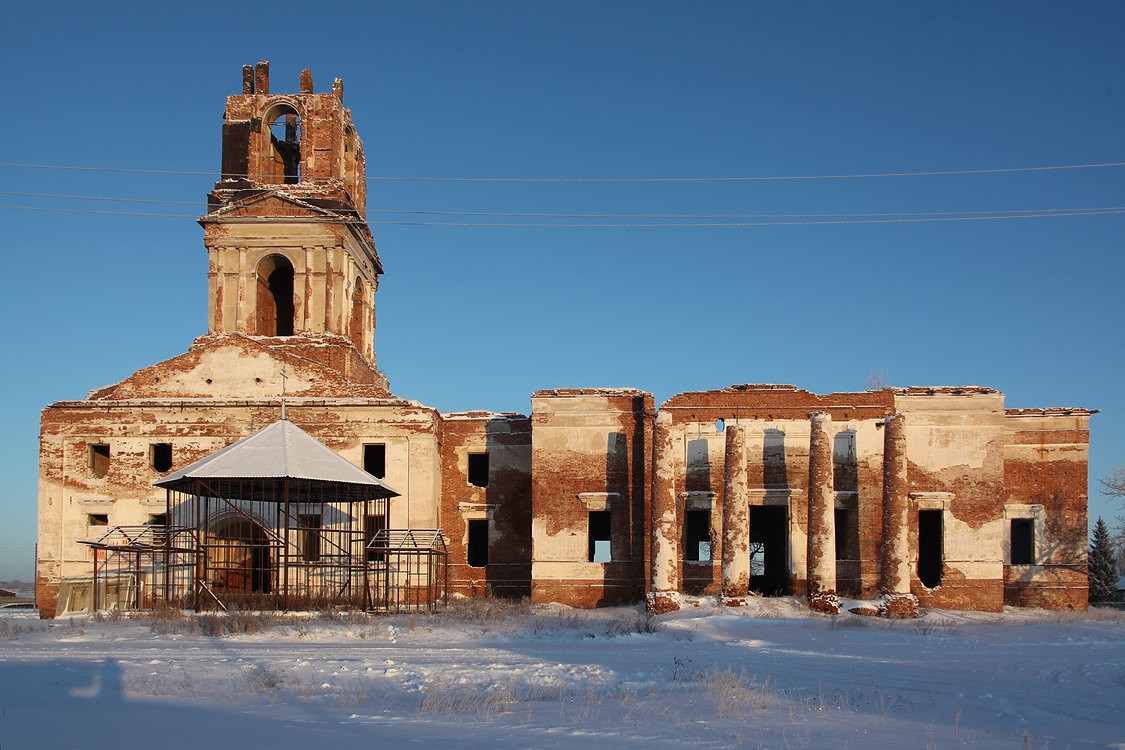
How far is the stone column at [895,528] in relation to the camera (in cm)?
2645

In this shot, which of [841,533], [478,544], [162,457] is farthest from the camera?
[478,544]

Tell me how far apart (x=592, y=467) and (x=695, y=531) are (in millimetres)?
5204

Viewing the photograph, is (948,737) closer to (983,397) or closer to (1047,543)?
(983,397)

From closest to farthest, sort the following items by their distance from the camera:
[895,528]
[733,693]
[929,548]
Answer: [733,693] < [895,528] < [929,548]

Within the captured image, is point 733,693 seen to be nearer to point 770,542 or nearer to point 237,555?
point 237,555

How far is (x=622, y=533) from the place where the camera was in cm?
2973

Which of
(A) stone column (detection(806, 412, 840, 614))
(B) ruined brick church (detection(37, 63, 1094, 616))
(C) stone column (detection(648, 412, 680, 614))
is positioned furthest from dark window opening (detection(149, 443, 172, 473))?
(A) stone column (detection(806, 412, 840, 614))

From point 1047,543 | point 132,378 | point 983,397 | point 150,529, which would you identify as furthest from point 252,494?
point 1047,543

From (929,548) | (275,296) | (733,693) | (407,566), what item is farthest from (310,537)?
(733,693)

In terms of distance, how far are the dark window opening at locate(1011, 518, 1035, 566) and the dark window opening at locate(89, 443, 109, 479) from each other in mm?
25307

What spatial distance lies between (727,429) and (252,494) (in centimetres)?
1197

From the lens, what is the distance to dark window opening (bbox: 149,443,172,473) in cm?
3022

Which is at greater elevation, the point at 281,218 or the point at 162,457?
the point at 281,218

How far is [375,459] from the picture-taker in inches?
1228
